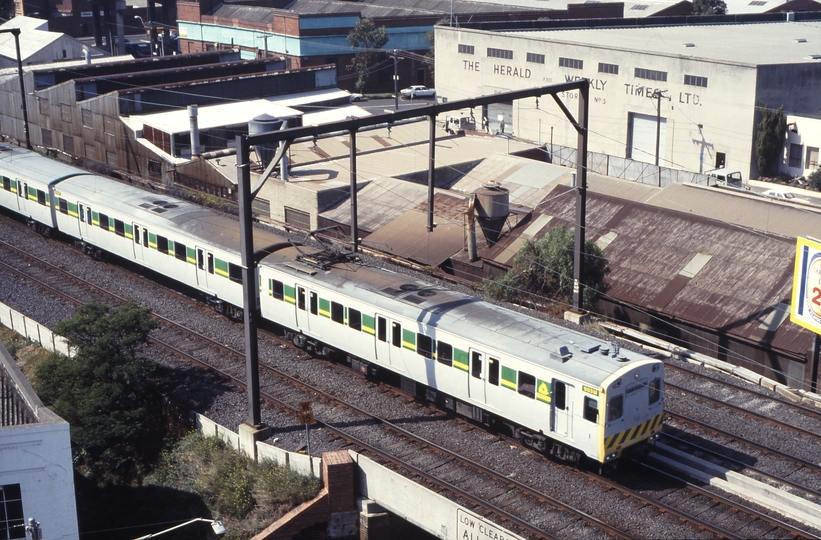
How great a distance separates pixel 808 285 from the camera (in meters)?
22.1

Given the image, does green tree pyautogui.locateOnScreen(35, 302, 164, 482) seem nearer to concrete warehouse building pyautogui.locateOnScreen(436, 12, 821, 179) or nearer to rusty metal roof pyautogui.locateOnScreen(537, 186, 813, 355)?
rusty metal roof pyautogui.locateOnScreen(537, 186, 813, 355)

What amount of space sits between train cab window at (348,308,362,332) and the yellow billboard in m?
10.7

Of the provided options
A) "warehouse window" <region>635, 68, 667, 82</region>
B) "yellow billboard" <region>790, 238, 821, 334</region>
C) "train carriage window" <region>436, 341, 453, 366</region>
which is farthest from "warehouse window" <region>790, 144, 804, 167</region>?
"train carriage window" <region>436, 341, 453, 366</region>

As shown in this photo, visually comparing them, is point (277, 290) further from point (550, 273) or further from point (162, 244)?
point (550, 273)

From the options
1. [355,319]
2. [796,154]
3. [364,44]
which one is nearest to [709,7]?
[364,44]

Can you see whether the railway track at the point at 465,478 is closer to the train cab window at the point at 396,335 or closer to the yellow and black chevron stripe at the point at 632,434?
the yellow and black chevron stripe at the point at 632,434

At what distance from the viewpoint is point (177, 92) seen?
180 ft

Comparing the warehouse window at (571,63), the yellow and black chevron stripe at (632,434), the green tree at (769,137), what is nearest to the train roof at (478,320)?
the yellow and black chevron stripe at (632,434)

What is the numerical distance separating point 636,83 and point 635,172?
30.7 ft

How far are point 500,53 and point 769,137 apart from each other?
897 inches

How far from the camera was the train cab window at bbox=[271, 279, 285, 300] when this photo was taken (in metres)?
25.2

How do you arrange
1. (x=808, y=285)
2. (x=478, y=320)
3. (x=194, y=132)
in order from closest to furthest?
(x=478, y=320)
(x=808, y=285)
(x=194, y=132)

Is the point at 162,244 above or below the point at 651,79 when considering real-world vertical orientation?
below

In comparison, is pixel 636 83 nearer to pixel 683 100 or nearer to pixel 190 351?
pixel 683 100
